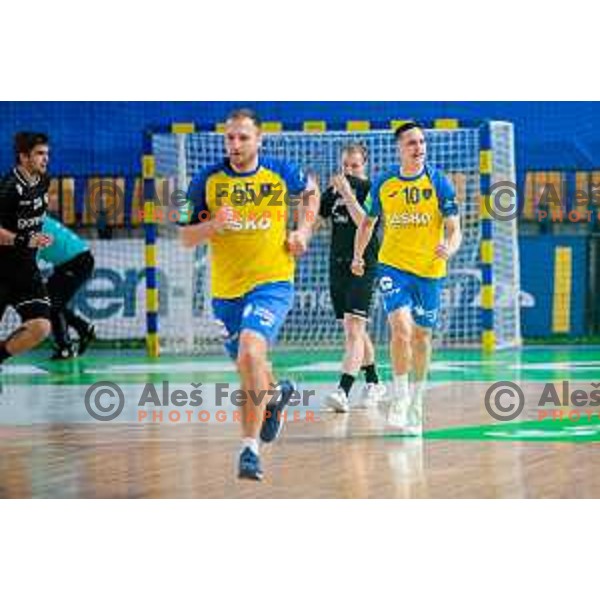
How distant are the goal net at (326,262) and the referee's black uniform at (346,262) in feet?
24.4

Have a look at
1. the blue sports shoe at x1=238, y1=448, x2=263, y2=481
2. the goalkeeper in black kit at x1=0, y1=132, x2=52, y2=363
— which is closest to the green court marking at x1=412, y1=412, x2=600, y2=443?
the blue sports shoe at x1=238, y1=448, x2=263, y2=481

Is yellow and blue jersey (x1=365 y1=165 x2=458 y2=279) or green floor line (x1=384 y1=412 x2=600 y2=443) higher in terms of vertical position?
yellow and blue jersey (x1=365 y1=165 x2=458 y2=279)

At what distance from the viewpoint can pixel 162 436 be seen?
36.9 feet

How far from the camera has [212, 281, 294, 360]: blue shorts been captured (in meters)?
8.41

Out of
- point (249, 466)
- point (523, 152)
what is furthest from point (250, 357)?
point (523, 152)

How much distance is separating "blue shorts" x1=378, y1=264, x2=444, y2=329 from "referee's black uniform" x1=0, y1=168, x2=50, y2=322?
9.69 ft

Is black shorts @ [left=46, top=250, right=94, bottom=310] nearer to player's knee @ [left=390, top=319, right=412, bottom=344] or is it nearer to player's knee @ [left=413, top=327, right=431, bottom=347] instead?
player's knee @ [left=413, top=327, right=431, bottom=347]

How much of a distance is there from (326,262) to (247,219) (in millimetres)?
12174

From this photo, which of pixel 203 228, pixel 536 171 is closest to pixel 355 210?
pixel 203 228

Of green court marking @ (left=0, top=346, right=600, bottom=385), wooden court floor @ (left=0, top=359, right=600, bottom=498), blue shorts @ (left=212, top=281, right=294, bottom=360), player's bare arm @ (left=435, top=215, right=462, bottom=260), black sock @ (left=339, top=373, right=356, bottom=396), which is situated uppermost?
player's bare arm @ (left=435, top=215, right=462, bottom=260)

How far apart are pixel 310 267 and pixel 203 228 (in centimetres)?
1228

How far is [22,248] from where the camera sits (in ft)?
39.4

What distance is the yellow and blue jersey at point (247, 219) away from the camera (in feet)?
28.1

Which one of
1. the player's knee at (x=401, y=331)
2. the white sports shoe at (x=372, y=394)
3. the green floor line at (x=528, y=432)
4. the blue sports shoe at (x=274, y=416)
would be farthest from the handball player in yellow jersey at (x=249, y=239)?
the white sports shoe at (x=372, y=394)
